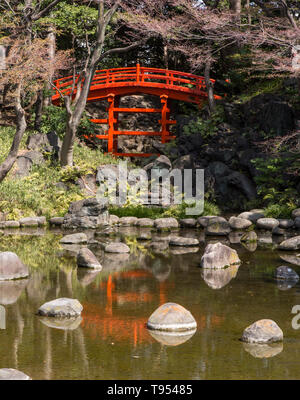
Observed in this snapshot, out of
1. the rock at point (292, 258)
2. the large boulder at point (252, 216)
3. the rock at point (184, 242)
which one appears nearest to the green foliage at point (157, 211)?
the large boulder at point (252, 216)

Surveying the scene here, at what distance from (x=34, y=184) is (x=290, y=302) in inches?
498

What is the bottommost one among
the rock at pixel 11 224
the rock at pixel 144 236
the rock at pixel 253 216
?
the rock at pixel 144 236

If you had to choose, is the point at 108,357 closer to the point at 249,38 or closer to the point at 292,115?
the point at 249,38

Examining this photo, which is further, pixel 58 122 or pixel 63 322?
pixel 58 122

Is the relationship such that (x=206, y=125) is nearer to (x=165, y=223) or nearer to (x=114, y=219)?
(x=114, y=219)

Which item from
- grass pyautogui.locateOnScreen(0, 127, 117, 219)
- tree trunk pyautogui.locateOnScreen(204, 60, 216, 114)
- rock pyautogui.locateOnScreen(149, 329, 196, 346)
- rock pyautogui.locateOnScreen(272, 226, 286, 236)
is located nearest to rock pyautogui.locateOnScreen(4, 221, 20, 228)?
grass pyautogui.locateOnScreen(0, 127, 117, 219)

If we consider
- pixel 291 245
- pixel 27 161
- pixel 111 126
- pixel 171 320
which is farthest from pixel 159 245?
pixel 111 126

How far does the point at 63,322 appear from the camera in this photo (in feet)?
23.5

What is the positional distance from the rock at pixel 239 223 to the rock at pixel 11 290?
869cm

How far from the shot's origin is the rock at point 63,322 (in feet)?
22.7

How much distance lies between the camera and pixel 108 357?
19.4 feet

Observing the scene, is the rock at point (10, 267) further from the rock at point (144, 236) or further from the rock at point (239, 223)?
the rock at point (239, 223)

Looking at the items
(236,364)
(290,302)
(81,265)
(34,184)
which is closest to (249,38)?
(34,184)

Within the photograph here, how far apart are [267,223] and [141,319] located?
33.1ft
